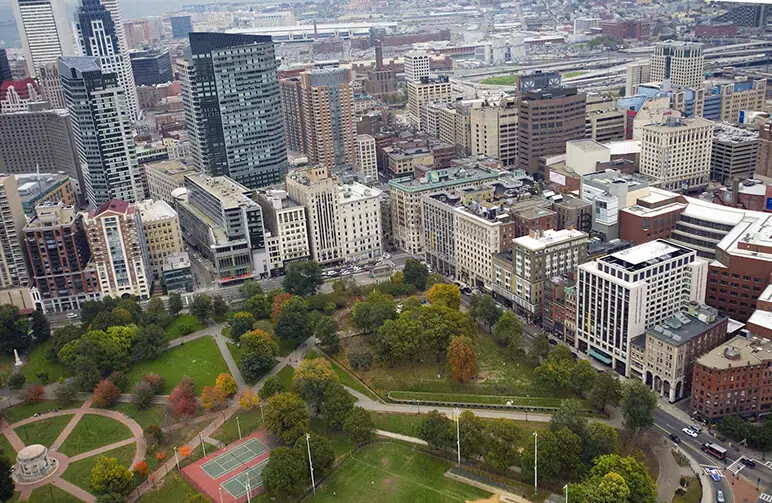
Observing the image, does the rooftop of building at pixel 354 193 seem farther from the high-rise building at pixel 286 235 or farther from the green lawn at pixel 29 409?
the green lawn at pixel 29 409

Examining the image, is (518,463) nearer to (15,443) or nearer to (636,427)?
(636,427)

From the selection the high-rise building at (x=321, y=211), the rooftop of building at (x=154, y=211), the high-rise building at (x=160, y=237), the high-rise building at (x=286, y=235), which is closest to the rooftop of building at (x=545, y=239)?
the high-rise building at (x=321, y=211)

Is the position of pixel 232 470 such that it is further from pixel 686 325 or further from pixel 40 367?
pixel 686 325

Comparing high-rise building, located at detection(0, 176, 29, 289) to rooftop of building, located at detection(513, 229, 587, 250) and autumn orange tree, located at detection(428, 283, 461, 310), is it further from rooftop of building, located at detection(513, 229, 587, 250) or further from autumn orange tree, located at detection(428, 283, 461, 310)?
rooftop of building, located at detection(513, 229, 587, 250)

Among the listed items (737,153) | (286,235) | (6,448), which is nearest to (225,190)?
(286,235)

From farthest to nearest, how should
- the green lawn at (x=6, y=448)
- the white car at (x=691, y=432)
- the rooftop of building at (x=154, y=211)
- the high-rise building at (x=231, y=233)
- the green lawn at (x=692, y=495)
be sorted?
the rooftop of building at (x=154, y=211) < the high-rise building at (x=231, y=233) < the green lawn at (x=6, y=448) < the white car at (x=691, y=432) < the green lawn at (x=692, y=495)

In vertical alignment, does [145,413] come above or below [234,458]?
above

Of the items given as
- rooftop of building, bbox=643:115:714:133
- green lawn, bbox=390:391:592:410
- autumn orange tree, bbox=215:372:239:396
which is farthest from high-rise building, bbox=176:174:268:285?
rooftop of building, bbox=643:115:714:133
